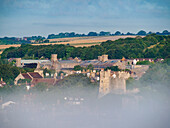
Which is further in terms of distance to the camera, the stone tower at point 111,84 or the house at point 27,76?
the house at point 27,76

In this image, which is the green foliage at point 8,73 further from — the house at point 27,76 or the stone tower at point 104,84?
the stone tower at point 104,84

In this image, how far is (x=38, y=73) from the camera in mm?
66062

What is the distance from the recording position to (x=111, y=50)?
9100cm

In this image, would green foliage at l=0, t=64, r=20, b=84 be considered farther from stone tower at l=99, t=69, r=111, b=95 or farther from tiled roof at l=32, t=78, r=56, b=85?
stone tower at l=99, t=69, r=111, b=95

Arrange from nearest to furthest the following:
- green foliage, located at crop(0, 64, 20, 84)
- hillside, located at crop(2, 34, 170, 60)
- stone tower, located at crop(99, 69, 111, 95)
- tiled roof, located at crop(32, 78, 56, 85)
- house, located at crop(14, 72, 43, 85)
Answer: stone tower, located at crop(99, 69, 111, 95), tiled roof, located at crop(32, 78, 56, 85), house, located at crop(14, 72, 43, 85), green foliage, located at crop(0, 64, 20, 84), hillside, located at crop(2, 34, 170, 60)

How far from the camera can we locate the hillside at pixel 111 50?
3507 inches

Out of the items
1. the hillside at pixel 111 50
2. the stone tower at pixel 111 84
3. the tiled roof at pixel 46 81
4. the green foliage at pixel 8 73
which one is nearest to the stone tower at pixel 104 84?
the stone tower at pixel 111 84

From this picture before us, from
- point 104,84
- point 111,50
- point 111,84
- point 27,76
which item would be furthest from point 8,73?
point 111,50

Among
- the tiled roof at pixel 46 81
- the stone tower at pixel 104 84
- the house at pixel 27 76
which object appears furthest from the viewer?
the house at pixel 27 76

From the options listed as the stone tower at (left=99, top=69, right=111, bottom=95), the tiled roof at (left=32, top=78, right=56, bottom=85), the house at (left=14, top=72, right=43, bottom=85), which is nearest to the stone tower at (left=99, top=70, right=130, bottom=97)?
the stone tower at (left=99, top=69, right=111, bottom=95)

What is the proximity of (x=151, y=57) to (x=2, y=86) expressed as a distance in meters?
35.1

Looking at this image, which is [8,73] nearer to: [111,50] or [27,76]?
[27,76]

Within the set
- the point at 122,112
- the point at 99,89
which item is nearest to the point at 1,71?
the point at 99,89

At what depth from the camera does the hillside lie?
8909cm
